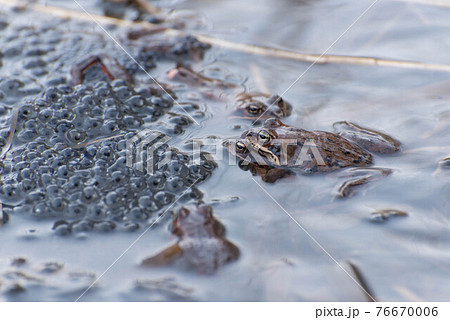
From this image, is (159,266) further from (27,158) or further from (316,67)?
(316,67)

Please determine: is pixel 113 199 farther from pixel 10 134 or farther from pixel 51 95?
pixel 51 95

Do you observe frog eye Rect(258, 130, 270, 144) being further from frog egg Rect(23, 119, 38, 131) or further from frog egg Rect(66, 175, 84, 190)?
frog egg Rect(23, 119, 38, 131)

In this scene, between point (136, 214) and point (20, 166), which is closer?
point (136, 214)

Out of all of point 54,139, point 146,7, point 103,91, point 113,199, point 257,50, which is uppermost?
point 146,7

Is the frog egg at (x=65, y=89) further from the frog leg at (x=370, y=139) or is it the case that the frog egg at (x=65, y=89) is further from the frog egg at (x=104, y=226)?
the frog leg at (x=370, y=139)

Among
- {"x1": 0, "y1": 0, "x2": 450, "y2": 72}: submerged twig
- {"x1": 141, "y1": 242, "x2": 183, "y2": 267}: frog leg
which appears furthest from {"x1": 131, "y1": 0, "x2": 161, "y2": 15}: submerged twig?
{"x1": 141, "y1": 242, "x2": 183, "y2": 267}: frog leg

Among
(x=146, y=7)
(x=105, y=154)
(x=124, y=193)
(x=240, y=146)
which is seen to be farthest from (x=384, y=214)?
(x=146, y=7)

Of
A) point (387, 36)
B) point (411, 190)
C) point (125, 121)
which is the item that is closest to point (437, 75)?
point (387, 36)
